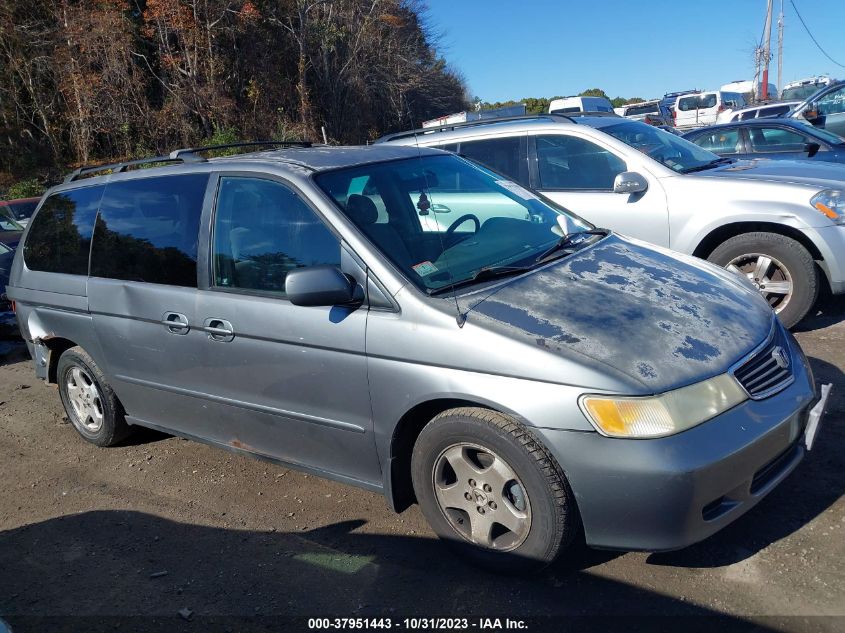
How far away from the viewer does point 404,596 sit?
10.2 feet

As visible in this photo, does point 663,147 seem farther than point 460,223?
Yes

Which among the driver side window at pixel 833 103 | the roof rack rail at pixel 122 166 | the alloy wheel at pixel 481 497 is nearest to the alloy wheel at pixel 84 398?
the roof rack rail at pixel 122 166

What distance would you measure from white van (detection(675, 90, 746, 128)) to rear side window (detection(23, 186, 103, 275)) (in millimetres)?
25720

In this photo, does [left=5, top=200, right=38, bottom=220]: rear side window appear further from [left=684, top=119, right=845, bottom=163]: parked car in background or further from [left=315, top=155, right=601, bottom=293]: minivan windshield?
[left=684, top=119, right=845, bottom=163]: parked car in background

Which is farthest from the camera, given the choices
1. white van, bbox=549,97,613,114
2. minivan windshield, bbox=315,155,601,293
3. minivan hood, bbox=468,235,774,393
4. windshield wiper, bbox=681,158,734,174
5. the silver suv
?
white van, bbox=549,97,613,114

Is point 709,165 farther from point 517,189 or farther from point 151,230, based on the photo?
point 151,230

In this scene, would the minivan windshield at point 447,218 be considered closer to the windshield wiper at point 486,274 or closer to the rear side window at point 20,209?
the windshield wiper at point 486,274

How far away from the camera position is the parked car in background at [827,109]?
45.7 ft

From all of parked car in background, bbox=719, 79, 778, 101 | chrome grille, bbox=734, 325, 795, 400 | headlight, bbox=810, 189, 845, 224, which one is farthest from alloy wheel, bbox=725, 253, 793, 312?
parked car in background, bbox=719, 79, 778, 101

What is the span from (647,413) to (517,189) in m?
2.08

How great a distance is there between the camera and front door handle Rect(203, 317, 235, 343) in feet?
12.2

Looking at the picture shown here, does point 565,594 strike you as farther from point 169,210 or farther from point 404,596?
point 169,210

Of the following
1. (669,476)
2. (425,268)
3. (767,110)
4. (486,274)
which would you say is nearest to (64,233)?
(425,268)

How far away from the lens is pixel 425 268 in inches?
133
